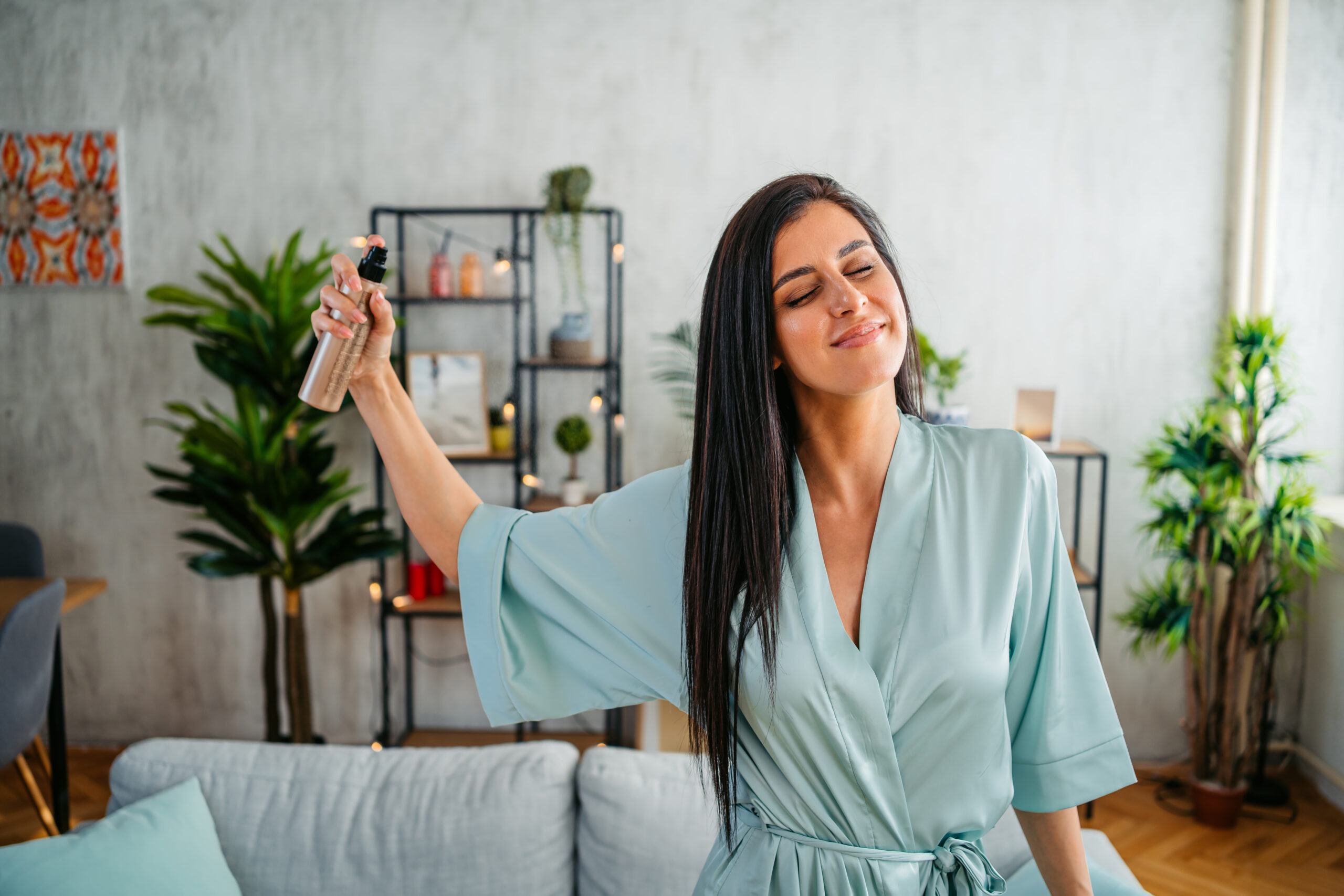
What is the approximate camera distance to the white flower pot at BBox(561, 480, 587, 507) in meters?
3.12

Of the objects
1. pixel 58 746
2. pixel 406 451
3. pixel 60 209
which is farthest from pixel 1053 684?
pixel 60 209

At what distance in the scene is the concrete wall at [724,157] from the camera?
3119mm

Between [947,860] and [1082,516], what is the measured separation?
2.66m

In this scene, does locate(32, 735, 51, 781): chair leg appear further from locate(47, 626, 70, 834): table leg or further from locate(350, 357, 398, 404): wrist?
locate(350, 357, 398, 404): wrist

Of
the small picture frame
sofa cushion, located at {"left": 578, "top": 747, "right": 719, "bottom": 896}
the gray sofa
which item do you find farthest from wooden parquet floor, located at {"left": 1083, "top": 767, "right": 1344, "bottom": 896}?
sofa cushion, located at {"left": 578, "top": 747, "right": 719, "bottom": 896}

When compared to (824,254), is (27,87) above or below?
above

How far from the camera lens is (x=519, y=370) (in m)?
3.17

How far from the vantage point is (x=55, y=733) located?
2.53 m

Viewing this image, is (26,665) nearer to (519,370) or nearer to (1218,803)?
(519,370)

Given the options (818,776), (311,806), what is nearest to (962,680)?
(818,776)

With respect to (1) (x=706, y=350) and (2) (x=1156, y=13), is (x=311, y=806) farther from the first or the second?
(2) (x=1156, y=13)

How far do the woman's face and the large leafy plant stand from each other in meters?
2.12

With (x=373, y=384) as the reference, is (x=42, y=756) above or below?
below

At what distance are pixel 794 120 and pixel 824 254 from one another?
243 cm
